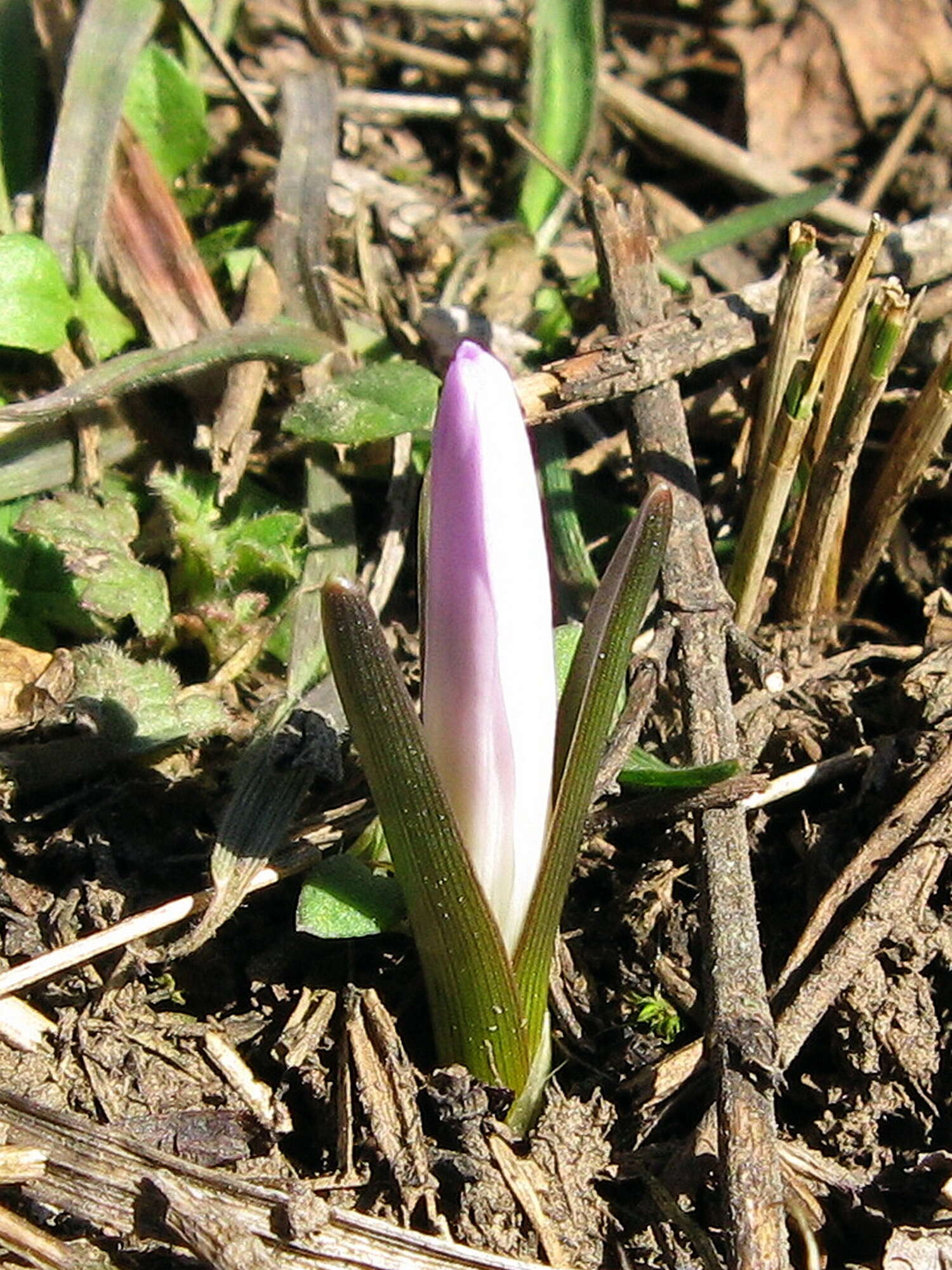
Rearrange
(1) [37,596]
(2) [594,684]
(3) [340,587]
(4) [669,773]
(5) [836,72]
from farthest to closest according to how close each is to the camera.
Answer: (5) [836,72]
(1) [37,596]
(4) [669,773]
(2) [594,684]
(3) [340,587]

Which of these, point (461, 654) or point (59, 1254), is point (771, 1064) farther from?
point (59, 1254)

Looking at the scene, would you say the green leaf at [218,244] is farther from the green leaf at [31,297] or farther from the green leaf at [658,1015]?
the green leaf at [658,1015]

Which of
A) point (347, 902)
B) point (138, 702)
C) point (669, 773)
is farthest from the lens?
point (138, 702)

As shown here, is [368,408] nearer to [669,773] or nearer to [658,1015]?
[669,773]

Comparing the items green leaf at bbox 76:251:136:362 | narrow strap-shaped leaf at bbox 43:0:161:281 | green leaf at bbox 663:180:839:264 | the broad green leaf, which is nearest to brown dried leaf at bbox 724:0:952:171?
green leaf at bbox 663:180:839:264

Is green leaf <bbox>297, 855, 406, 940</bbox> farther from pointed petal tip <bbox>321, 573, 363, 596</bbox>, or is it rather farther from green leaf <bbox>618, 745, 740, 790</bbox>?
pointed petal tip <bbox>321, 573, 363, 596</bbox>

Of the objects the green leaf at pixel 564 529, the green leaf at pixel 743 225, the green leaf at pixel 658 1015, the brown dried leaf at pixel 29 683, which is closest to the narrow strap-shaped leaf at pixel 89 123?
the brown dried leaf at pixel 29 683

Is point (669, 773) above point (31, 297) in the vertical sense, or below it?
below

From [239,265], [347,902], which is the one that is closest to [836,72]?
[239,265]

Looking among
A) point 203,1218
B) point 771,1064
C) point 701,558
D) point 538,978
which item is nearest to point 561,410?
point 701,558

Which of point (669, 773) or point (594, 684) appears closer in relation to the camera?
point (594, 684)
